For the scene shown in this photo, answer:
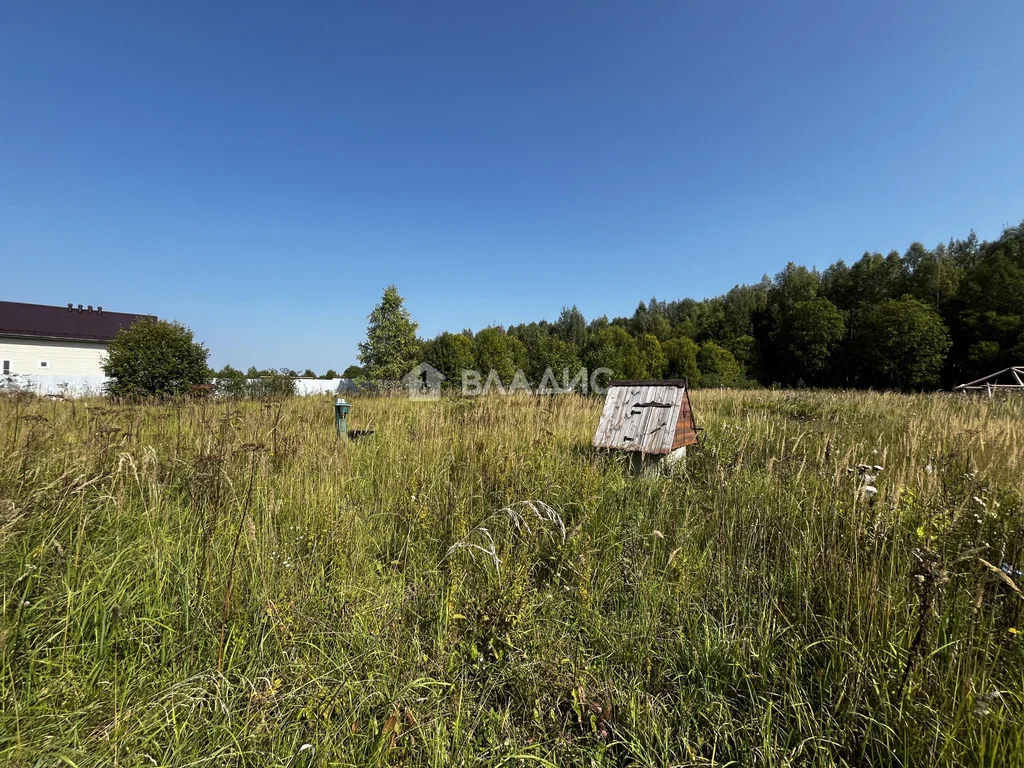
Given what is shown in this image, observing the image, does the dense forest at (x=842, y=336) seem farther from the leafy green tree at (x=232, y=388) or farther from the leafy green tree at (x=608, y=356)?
the leafy green tree at (x=232, y=388)

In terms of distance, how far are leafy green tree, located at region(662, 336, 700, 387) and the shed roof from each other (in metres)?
32.7

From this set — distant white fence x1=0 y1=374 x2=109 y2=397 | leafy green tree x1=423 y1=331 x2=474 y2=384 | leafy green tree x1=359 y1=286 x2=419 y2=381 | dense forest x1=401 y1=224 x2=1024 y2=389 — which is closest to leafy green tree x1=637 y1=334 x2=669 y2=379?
dense forest x1=401 y1=224 x2=1024 y2=389

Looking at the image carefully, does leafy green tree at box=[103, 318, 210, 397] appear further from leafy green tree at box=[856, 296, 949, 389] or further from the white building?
leafy green tree at box=[856, 296, 949, 389]

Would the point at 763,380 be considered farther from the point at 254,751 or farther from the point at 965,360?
the point at 254,751

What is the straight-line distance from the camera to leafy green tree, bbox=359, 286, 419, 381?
1870 cm

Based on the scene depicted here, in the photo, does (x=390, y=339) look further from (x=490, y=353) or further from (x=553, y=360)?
(x=490, y=353)

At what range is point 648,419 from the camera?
4.04 meters

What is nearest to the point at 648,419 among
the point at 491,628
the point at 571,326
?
the point at 491,628

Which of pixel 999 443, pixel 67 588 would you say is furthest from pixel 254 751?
pixel 999 443

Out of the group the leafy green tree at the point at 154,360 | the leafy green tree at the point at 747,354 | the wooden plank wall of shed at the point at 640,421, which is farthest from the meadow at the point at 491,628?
the leafy green tree at the point at 747,354

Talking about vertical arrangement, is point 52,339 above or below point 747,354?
above

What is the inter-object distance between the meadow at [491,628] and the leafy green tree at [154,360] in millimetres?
11487

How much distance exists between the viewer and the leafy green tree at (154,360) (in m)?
11.2

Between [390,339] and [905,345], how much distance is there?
36.8 meters
